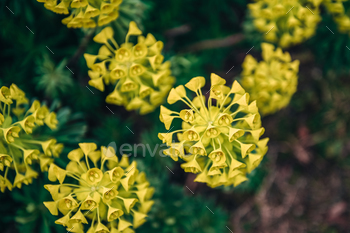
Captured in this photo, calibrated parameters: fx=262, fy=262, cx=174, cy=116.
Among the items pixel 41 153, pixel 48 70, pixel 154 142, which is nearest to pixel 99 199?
pixel 41 153

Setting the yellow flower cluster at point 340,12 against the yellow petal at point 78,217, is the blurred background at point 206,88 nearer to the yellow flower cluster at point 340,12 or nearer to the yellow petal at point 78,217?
the yellow flower cluster at point 340,12

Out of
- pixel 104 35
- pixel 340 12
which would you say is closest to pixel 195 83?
pixel 104 35

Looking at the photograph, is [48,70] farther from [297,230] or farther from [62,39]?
[297,230]

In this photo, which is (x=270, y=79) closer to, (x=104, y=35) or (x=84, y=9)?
(x=104, y=35)

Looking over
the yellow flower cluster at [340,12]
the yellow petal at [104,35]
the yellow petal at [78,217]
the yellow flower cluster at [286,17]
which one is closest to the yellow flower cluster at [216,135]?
the yellow petal at [78,217]

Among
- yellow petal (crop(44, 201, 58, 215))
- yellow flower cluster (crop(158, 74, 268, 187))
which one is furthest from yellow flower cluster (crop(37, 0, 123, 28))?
yellow petal (crop(44, 201, 58, 215))
